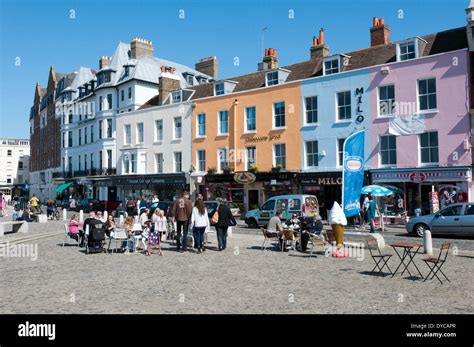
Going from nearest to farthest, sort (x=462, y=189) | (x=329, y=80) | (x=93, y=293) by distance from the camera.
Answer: (x=93, y=293), (x=462, y=189), (x=329, y=80)

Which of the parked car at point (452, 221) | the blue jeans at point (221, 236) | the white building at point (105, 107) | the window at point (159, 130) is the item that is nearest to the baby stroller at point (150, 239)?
the blue jeans at point (221, 236)

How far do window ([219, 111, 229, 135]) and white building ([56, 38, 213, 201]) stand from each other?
9946mm

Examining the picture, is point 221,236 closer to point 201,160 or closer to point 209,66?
point 201,160

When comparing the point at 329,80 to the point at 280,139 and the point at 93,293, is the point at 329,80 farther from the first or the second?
the point at 93,293

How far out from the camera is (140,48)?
50281mm

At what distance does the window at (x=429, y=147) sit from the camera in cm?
2505

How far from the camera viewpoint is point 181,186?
123ft

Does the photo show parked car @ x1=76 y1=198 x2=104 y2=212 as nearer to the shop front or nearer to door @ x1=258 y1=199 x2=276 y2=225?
door @ x1=258 y1=199 x2=276 y2=225

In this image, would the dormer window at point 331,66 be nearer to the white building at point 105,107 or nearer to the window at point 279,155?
the window at point 279,155

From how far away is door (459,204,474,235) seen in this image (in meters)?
17.1

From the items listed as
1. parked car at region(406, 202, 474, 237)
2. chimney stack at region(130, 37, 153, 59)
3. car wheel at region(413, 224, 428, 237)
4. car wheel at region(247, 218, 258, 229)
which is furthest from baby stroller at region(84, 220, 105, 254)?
chimney stack at region(130, 37, 153, 59)

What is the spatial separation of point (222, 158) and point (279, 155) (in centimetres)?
524
